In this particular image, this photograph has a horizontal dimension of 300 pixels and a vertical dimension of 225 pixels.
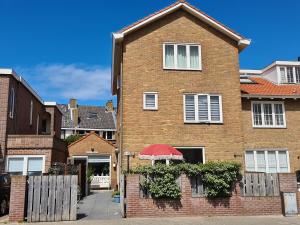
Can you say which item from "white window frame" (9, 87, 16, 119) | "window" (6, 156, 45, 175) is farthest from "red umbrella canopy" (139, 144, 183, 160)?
"white window frame" (9, 87, 16, 119)

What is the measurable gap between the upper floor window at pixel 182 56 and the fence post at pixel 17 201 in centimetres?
1090

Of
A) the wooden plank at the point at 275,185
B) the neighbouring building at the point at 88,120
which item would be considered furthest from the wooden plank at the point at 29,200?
the neighbouring building at the point at 88,120

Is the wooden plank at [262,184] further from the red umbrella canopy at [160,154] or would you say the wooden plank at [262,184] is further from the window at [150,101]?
the window at [150,101]

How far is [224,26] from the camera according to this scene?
21.5 metres

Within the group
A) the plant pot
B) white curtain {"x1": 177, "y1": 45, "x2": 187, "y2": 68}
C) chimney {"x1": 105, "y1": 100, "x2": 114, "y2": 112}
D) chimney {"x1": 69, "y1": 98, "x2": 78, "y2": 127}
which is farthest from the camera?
chimney {"x1": 105, "y1": 100, "x2": 114, "y2": 112}

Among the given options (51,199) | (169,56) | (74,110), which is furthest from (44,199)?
(74,110)

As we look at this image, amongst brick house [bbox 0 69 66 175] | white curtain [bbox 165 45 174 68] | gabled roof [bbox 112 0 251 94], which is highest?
gabled roof [bbox 112 0 251 94]

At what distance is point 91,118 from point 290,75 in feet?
106

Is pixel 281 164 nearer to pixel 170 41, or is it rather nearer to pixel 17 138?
pixel 170 41

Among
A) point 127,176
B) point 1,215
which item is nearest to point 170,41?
point 127,176

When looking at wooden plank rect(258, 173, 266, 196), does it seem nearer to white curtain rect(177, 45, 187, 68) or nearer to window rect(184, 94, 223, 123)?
window rect(184, 94, 223, 123)

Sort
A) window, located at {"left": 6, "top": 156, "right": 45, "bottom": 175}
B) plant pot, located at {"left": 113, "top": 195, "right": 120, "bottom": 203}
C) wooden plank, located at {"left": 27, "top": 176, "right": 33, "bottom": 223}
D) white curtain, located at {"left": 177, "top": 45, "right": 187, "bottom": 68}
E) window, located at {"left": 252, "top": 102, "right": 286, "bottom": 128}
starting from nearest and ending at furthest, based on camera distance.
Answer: wooden plank, located at {"left": 27, "top": 176, "right": 33, "bottom": 223}
plant pot, located at {"left": 113, "top": 195, "right": 120, "bottom": 203}
white curtain, located at {"left": 177, "top": 45, "right": 187, "bottom": 68}
window, located at {"left": 6, "top": 156, "right": 45, "bottom": 175}
window, located at {"left": 252, "top": 102, "right": 286, "bottom": 128}

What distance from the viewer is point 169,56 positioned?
2109 cm

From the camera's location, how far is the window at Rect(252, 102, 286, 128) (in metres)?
23.0
